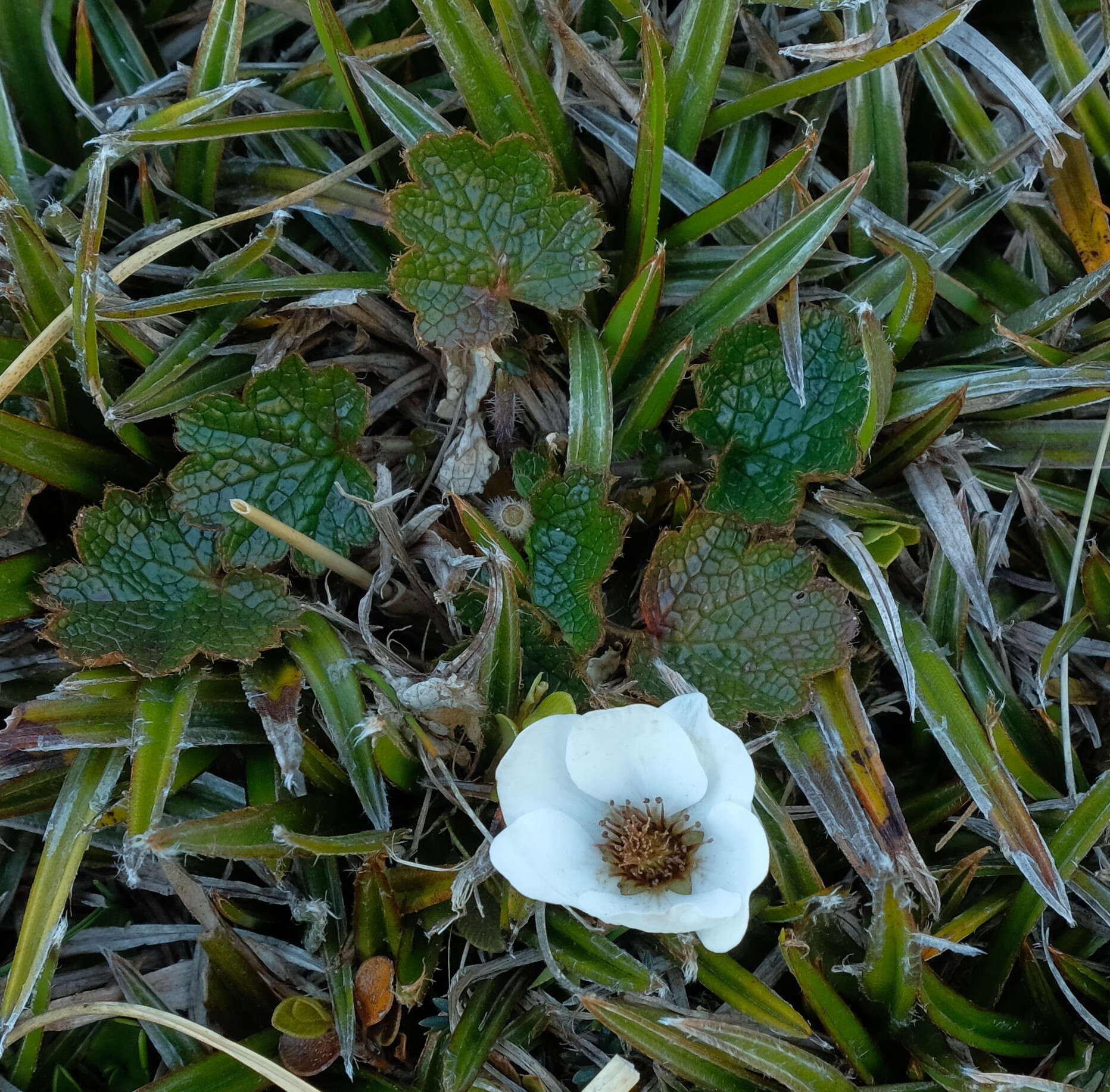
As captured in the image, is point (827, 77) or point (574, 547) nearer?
point (574, 547)

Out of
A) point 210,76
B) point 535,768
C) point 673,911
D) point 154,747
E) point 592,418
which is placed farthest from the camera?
point 210,76

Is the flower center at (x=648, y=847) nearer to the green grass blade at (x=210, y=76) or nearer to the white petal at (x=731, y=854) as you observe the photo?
the white petal at (x=731, y=854)

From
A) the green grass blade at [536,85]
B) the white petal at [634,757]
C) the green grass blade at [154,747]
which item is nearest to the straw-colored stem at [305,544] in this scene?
the green grass blade at [154,747]

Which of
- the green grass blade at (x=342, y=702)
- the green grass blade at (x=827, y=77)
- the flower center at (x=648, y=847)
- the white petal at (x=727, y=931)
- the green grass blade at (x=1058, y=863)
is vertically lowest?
the green grass blade at (x=1058, y=863)

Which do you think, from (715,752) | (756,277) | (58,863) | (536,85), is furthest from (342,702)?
(536,85)

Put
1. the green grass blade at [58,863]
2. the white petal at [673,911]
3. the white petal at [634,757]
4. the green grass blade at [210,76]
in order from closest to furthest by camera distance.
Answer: the white petal at [673,911]
the white petal at [634,757]
the green grass blade at [58,863]
the green grass blade at [210,76]

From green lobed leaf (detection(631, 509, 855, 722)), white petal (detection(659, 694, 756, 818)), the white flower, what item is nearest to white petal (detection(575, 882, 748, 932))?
the white flower

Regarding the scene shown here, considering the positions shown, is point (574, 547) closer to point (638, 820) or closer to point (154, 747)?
point (638, 820)

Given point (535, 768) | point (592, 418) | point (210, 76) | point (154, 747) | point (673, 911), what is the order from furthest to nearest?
1. point (210, 76)
2. point (592, 418)
3. point (154, 747)
4. point (535, 768)
5. point (673, 911)
